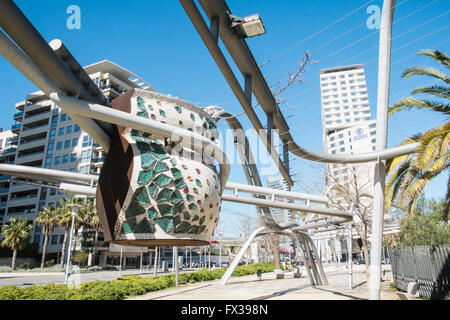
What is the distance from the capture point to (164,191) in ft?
24.4

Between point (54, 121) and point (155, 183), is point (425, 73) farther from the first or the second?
point (54, 121)

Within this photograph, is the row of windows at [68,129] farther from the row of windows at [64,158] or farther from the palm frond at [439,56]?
the palm frond at [439,56]

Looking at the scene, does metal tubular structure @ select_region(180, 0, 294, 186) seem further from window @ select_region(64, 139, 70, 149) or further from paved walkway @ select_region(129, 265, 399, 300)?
window @ select_region(64, 139, 70, 149)

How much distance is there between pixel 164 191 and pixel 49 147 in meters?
66.2

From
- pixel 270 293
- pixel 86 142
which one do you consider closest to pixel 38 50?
pixel 270 293

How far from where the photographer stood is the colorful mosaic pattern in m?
7.32

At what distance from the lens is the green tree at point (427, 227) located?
3281cm

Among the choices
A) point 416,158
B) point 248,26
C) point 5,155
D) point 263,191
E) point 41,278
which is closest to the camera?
point 248,26

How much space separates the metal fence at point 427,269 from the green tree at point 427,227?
585 inches

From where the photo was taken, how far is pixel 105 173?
25.5 feet

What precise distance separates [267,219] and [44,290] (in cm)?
1052

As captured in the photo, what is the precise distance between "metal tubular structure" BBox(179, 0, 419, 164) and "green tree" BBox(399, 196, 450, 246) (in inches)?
1044

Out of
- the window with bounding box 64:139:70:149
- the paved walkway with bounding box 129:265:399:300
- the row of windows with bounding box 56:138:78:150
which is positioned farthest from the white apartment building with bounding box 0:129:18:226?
the paved walkway with bounding box 129:265:399:300
